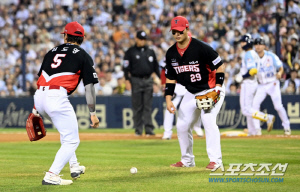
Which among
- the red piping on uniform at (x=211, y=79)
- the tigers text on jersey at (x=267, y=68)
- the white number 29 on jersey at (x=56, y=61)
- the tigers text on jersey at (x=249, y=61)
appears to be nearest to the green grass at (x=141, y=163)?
the red piping on uniform at (x=211, y=79)

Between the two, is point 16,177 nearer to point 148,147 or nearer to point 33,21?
point 148,147

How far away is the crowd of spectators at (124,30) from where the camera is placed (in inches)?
845

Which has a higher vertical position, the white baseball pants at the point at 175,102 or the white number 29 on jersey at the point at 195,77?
the white number 29 on jersey at the point at 195,77

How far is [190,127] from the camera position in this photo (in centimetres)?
920

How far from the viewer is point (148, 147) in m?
13.1

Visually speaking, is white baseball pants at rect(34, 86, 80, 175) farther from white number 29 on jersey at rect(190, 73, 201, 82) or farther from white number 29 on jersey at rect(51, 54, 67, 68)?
white number 29 on jersey at rect(190, 73, 201, 82)

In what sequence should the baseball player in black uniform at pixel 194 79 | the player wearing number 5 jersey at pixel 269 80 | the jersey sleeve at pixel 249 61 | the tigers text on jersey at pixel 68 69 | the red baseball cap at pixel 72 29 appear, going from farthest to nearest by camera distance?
the player wearing number 5 jersey at pixel 269 80
the jersey sleeve at pixel 249 61
the baseball player in black uniform at pixel 194 79
the red baseball cap at pixel 72 29
the tigers text on jersey at pixel 68 69

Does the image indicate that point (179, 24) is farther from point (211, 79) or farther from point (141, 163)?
point (141, 163)

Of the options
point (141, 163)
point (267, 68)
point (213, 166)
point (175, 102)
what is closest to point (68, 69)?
point (213, 166)

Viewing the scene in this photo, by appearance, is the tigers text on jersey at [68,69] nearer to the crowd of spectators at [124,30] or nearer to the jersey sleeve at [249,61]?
the jersey sleeve at [249,61]

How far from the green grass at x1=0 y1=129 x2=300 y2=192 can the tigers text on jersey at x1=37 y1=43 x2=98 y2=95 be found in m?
1.39

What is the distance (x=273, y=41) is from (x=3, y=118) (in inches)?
433

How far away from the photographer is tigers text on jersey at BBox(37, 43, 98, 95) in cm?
759

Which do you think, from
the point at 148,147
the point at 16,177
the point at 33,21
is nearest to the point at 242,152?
the point at 148,147
